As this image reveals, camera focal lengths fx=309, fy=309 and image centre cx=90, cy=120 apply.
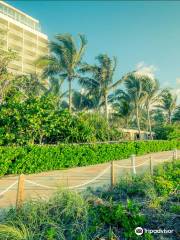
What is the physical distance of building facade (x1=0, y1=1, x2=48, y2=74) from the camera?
66.8m

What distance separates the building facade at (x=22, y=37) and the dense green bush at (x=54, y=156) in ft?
159

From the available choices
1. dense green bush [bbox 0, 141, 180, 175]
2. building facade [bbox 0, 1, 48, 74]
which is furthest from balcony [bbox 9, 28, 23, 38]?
dense green bush [bbox 0, 141, 180, 175]

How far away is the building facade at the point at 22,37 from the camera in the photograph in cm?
6681

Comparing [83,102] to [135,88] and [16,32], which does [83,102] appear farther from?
[16,32]

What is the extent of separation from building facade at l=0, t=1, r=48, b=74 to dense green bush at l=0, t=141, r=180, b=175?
Answer: 4836cm

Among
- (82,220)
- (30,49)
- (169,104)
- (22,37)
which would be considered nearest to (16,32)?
(22,37)

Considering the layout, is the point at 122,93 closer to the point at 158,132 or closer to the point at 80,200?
the point at 158,132

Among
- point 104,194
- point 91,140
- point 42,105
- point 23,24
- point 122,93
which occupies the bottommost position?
point 104,194

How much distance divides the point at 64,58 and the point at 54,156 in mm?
15626

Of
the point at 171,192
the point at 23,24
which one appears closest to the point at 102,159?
the point at 171,192

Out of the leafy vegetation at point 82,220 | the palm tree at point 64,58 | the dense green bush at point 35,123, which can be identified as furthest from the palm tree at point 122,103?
the leafy vegetation at point 82,220

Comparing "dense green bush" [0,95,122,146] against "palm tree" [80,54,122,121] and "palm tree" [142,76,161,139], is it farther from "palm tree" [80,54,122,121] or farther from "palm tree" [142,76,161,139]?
"palm tree" [142,76,161,139]

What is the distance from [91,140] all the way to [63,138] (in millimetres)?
2350

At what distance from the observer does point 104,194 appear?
7.96m
